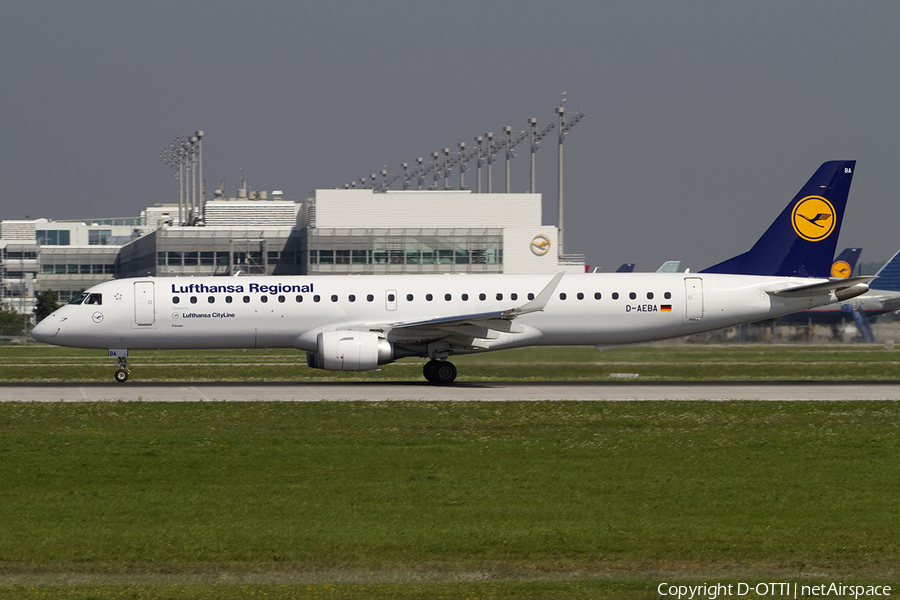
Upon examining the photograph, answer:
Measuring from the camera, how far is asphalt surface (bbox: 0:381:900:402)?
88.4 feet

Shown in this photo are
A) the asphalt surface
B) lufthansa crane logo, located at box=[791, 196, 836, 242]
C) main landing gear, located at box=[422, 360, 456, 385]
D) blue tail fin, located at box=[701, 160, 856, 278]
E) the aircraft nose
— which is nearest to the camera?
the asphalt surface

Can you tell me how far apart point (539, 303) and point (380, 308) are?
4.95m

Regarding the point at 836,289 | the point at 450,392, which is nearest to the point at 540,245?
the point at 836,289

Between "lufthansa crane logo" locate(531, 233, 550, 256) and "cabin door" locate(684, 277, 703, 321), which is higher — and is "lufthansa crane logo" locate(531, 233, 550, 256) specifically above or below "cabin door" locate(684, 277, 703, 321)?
above

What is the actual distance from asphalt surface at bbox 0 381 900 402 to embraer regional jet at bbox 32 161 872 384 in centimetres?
135

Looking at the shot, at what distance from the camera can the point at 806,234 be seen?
33.7 meters

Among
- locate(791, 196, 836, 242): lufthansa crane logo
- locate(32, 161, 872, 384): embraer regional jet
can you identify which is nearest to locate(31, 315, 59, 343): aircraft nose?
locate(32, 161, 872, 384): embraer regional jet

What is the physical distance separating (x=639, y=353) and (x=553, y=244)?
183ft

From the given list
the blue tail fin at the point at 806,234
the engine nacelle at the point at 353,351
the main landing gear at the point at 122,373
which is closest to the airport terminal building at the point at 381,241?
the blue tail fin at the point at 806,234

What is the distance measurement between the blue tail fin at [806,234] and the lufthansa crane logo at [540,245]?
202ft

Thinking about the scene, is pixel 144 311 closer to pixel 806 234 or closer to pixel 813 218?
pixel 806 234

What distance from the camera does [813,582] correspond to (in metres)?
9.76

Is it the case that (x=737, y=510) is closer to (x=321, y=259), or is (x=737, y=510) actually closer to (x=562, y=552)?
(x=562, y=552)

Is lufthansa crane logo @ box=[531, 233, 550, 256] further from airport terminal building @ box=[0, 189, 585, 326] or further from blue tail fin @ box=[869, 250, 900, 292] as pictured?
blue tail fin @ box=[869, 250, 900, 292]
